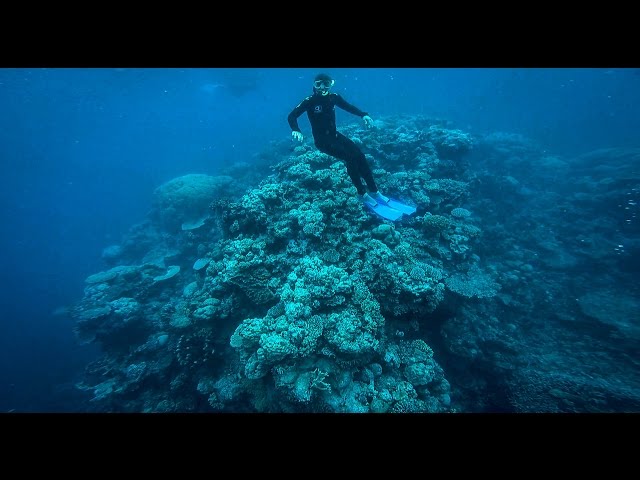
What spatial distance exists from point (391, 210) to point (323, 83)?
3.67 m

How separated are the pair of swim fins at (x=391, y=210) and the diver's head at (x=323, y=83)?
10.2 ft

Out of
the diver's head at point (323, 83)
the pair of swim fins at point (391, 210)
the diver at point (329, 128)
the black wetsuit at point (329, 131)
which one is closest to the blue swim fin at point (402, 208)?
the pair of swim fins at point (391, 210)

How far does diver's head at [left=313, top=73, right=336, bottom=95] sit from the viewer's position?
659cm

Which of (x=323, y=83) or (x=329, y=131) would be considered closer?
(x=323, y=83)

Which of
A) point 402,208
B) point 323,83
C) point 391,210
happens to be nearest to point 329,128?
point 323,83

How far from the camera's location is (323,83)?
6.64 m

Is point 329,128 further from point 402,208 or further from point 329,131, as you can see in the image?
point 402,208

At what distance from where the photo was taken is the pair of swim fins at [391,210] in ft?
24.1

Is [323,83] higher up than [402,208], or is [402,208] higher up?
[323,83]

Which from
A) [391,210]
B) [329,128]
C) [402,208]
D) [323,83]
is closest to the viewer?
[323,83]

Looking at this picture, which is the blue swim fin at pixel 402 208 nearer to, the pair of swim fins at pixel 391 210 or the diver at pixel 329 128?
the pair of swim fins at pixel 391 210
